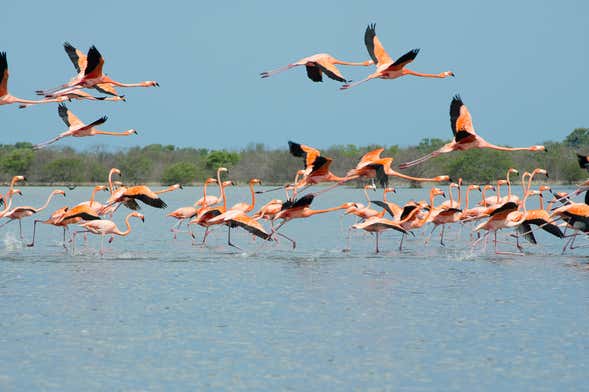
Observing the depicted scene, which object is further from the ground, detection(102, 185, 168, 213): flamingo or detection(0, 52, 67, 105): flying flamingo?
detection(0, 52, 67, 105): flying flamingo

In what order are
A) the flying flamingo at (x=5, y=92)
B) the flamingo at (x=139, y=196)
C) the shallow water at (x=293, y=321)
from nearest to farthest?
the shallow water at (x=293, y=321) < the flying flamingo at (x=5, y=92) < the flamingo at (x=139, y=196)

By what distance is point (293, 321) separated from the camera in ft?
28.9

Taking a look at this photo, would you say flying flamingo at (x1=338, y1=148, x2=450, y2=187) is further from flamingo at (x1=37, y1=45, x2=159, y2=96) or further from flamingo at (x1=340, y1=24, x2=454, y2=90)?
flamingo at (x1=37, y1=45, x2=159, y2=96)

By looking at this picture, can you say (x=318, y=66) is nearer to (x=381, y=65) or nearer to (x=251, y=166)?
(x=381, y=65)

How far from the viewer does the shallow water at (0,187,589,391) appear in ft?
22.1

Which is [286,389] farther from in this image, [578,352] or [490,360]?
[578,352]

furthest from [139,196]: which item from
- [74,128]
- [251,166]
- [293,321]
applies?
[251,166]

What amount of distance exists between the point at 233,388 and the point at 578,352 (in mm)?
2691

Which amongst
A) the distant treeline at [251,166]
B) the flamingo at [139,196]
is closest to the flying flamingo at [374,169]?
the flamingo at [139,196]

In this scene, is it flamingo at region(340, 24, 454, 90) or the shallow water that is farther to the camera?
flamingo at region(340, 24, 454, 90)

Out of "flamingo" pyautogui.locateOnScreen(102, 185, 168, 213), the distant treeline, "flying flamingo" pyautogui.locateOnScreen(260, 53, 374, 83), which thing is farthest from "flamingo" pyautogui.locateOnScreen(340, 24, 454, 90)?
the distant treeline

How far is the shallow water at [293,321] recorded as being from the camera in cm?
673

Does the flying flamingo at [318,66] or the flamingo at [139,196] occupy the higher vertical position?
the flying flamingo at [318,66]

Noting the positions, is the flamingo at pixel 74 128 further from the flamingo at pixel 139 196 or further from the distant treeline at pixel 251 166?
the distant treeline at pixel 251 166
